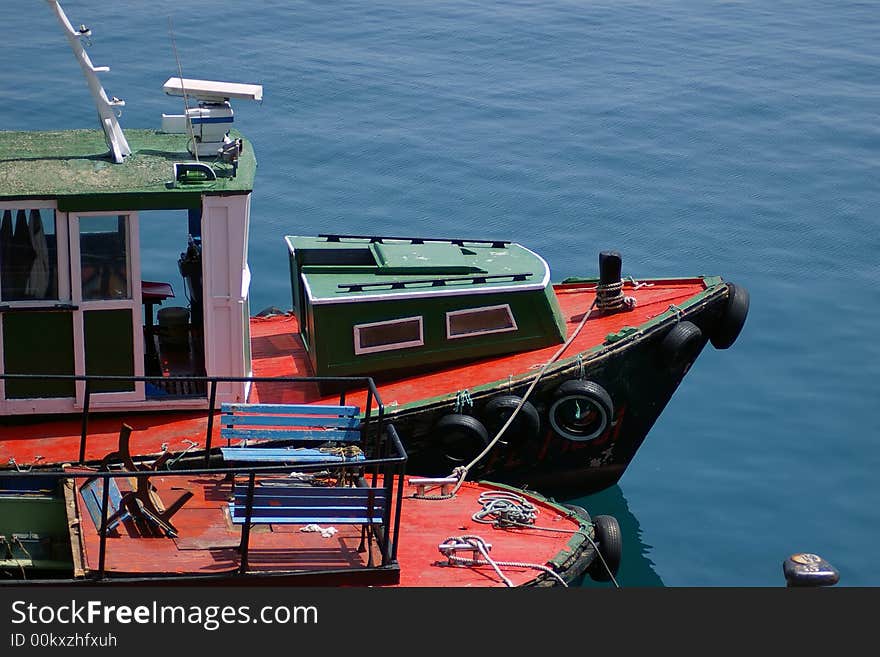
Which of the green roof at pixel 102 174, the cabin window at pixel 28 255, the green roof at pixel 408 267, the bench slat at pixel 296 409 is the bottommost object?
the bench slat at pixel 296 409

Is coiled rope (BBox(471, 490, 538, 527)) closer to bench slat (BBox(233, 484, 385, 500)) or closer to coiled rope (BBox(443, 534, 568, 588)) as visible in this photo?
coiled rope (BBox(443, 534, 568, 588))

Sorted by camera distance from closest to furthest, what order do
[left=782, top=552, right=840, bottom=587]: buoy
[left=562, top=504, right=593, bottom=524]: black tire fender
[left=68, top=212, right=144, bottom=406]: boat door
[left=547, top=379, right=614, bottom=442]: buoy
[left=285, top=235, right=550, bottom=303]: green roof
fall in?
[left=782, top=552, right=840, bottom=587]: buoy → [left=562, top=504, right=593, bottom=524]: black tire fender → [left=68, top=212, right=144, bottom=406]: boat door → [left=547, top=379, right=614, bottom=442]: buoy → [left=285, top=235, right=550, bottom=303]: green roof

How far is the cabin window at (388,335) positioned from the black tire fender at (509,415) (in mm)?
1017

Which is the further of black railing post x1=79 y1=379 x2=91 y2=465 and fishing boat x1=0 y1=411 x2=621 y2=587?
black railing post x1=79 y1=379 x2=91 y2=465

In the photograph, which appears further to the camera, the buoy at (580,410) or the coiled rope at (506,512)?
the buoy at (580,410)

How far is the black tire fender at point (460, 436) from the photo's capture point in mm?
11664

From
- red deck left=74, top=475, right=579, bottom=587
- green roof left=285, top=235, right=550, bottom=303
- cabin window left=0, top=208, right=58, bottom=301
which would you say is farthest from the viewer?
green roof left=285, top=235, right=550, bottom=303

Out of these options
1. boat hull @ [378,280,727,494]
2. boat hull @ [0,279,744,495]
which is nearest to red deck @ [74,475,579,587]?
boat hull @ [0,279,744,495]

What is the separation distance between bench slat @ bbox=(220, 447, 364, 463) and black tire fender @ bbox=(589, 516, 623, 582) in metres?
2.02

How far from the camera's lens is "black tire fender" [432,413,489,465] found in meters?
11.7

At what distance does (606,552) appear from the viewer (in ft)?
34.1

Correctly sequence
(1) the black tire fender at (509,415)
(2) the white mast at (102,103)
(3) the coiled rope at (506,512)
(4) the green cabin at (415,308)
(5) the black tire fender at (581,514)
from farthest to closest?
(4) the green cabin at (415,308) < (1) the black tire fender at (509,415) < (2) the white mast at (102,103) < (5) the black tire fender at (581,514) < (3) the coiled rope at (506,512)

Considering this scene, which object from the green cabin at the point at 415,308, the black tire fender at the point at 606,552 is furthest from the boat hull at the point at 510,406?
the black tire fender at the point at 606,552

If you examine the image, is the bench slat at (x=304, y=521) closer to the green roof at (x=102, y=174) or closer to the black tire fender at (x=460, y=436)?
the black tire fender at (x=460, y=436)
